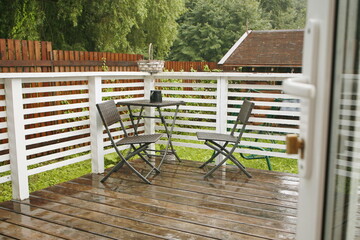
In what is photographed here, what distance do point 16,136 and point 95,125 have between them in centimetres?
101

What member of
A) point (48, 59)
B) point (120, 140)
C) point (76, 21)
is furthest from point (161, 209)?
point (76, 21)

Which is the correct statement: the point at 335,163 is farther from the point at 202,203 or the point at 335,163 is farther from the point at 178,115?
the point at 178,115

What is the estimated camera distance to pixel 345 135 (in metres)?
0.84

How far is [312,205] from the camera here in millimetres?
855

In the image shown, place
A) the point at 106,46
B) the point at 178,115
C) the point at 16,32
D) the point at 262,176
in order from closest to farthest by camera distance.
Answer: the point at 262,176, the point at 178,115, the point at 16,32, the point at 106,46

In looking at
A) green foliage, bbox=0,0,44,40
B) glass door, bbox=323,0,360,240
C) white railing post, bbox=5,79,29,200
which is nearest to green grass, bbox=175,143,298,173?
white railing post, bbox=5,79,29,200

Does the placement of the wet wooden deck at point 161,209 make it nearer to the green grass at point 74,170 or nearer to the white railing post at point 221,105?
the white railing post at point 221,105

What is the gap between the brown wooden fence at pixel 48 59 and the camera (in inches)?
193

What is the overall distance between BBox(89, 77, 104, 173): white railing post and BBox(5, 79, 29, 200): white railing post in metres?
0.92

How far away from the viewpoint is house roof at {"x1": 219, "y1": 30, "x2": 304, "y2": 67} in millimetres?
14211

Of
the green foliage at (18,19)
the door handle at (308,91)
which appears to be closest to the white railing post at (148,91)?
the green foliage at (18,19)

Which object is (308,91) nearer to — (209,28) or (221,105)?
(221,105)

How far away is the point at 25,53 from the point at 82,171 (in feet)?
6.18

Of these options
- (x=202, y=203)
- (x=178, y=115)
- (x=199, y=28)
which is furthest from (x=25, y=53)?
(x=199, y=28)
